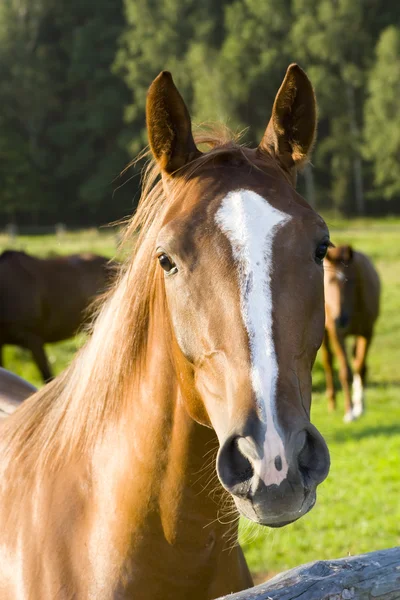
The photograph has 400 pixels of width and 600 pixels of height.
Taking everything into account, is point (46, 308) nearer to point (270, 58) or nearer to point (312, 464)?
point (312, 464)

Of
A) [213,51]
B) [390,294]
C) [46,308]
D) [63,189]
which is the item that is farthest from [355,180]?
[46,308]

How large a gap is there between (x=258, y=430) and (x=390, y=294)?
16284 millimetres

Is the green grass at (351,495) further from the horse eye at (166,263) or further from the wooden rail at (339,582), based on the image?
the horse eye at (166,263)

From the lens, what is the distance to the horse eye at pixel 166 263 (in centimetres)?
179

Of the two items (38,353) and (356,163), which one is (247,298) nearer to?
(38,353)

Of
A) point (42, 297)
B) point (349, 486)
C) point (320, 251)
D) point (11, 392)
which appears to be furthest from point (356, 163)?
point (320, 251)

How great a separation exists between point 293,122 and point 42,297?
866cm

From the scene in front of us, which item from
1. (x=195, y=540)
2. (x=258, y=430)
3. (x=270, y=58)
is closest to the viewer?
(x=258, y=430)

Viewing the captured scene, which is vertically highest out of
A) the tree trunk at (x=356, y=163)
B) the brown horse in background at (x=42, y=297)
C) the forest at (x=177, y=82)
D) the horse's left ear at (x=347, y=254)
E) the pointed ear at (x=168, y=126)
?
the pointed ear at (x=168, y=126)

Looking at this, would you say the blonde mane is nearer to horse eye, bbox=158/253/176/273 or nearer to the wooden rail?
horse eye, bbox=158/253/176/273

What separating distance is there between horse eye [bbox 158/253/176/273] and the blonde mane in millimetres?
175

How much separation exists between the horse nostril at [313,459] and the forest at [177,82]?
32.7 meters

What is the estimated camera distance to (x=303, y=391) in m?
1.63

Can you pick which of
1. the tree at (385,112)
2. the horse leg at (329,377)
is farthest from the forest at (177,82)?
the horse leg at (329,377)
